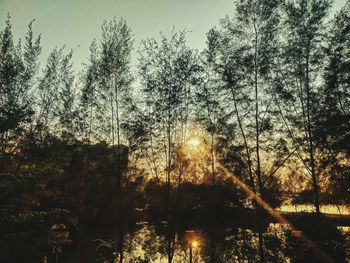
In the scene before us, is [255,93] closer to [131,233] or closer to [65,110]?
[65,110]

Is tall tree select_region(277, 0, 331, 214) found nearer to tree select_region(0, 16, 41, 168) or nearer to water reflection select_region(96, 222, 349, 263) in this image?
water reflection select_region(96, 222, 349, 263)

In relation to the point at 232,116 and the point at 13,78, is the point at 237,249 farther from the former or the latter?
the point at 13,78

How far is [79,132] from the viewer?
18797mm

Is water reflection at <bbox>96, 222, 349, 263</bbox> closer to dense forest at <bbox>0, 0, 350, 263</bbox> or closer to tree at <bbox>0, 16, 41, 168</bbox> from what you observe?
dense forest at <bbox>0, 0, 350, 263</bbox>

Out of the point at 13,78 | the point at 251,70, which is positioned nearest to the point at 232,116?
the point at 251,70

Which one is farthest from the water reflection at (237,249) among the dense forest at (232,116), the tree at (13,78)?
the tree at (13,78)

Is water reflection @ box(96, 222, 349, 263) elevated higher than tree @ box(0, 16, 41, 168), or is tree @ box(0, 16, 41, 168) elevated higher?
tree @ box(0, 16, 41, 168)

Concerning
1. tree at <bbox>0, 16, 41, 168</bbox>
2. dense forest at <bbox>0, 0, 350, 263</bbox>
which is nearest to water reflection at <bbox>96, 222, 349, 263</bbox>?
dense forest at <bbox>0, 0, 350, 263</bbox>

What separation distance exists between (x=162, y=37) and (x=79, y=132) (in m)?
9.73

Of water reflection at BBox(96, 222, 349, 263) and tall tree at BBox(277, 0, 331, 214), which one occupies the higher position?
tall tree at BBox(277, 0, 331, 214)

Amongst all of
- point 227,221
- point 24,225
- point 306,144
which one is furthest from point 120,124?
point 227,221

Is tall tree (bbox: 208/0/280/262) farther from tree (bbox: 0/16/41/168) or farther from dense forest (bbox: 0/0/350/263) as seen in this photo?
tree (bbox: 0/16/41/168)

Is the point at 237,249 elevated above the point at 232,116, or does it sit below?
below

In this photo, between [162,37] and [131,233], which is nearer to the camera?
[162,37]
